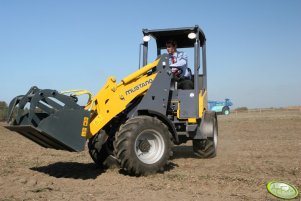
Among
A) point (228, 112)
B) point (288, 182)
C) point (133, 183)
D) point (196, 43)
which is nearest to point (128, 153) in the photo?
point (133, 183)

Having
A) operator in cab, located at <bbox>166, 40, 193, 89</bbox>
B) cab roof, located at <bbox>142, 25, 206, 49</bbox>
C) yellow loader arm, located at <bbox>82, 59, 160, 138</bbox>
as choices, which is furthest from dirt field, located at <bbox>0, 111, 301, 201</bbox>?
cab roof, located at <bbox>142, 25, 206, 49</bbox>

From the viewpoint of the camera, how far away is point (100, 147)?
8109 mm

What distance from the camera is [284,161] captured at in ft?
30.6

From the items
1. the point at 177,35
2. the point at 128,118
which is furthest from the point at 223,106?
the point at 128,118

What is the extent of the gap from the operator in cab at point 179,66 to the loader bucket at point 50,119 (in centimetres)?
286

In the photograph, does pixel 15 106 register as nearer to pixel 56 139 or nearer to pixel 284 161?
pixel 56 139

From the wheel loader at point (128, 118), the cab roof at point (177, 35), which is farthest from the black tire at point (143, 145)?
the cab roof at point (177, 35)

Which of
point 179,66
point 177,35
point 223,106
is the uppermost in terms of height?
point 177,35

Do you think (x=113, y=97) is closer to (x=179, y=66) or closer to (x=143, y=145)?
(x=143, y=145)

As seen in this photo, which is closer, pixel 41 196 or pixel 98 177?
pixel 41 196

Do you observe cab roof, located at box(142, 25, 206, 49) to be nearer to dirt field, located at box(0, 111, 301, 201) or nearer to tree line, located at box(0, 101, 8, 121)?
dirt field, located at box(0, 111, 301, 201)

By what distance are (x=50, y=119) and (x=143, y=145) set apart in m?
1.81

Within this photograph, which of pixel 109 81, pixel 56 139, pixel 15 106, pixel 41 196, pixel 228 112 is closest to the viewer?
pixel 41 196

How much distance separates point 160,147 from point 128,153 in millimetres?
856
